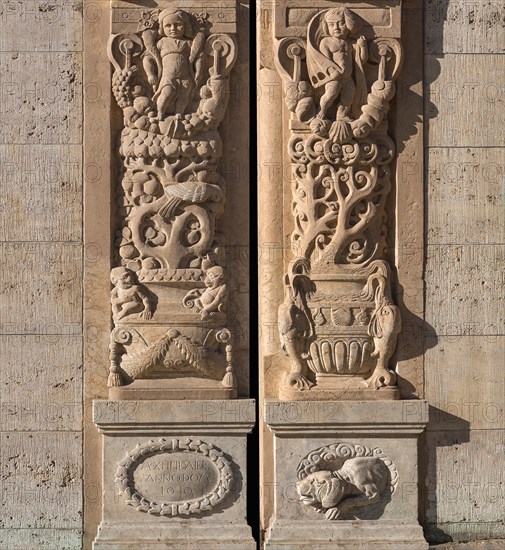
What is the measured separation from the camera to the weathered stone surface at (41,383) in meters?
7.23

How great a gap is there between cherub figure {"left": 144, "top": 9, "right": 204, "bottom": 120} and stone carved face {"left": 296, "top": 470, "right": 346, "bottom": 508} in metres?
2.65

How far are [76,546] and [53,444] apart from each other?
0.72 m

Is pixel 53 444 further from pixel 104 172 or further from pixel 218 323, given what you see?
pixel 104 172

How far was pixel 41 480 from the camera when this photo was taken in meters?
7.23

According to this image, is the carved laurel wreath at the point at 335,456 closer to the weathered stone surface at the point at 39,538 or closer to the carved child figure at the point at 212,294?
the carved child figure at the point at 212,294

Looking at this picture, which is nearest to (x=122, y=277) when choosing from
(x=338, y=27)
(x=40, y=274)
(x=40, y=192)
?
(x=40, y=274)

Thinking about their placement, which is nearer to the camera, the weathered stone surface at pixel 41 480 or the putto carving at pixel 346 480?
the putto carving at pixel 346 480

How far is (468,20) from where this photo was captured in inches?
289

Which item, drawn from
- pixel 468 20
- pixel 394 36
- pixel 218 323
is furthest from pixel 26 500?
pixel 468 20

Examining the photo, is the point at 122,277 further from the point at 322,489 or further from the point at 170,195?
the point at 322,489

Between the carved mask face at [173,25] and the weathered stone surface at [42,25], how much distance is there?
0.52 m

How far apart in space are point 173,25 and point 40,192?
57.4 inches

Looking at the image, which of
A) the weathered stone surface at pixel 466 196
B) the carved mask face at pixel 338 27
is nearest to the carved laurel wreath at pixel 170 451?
the weathered stone surface at pixel 466 196

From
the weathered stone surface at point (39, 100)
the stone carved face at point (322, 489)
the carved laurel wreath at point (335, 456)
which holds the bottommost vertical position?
the stone carved face at point (322, 489)
